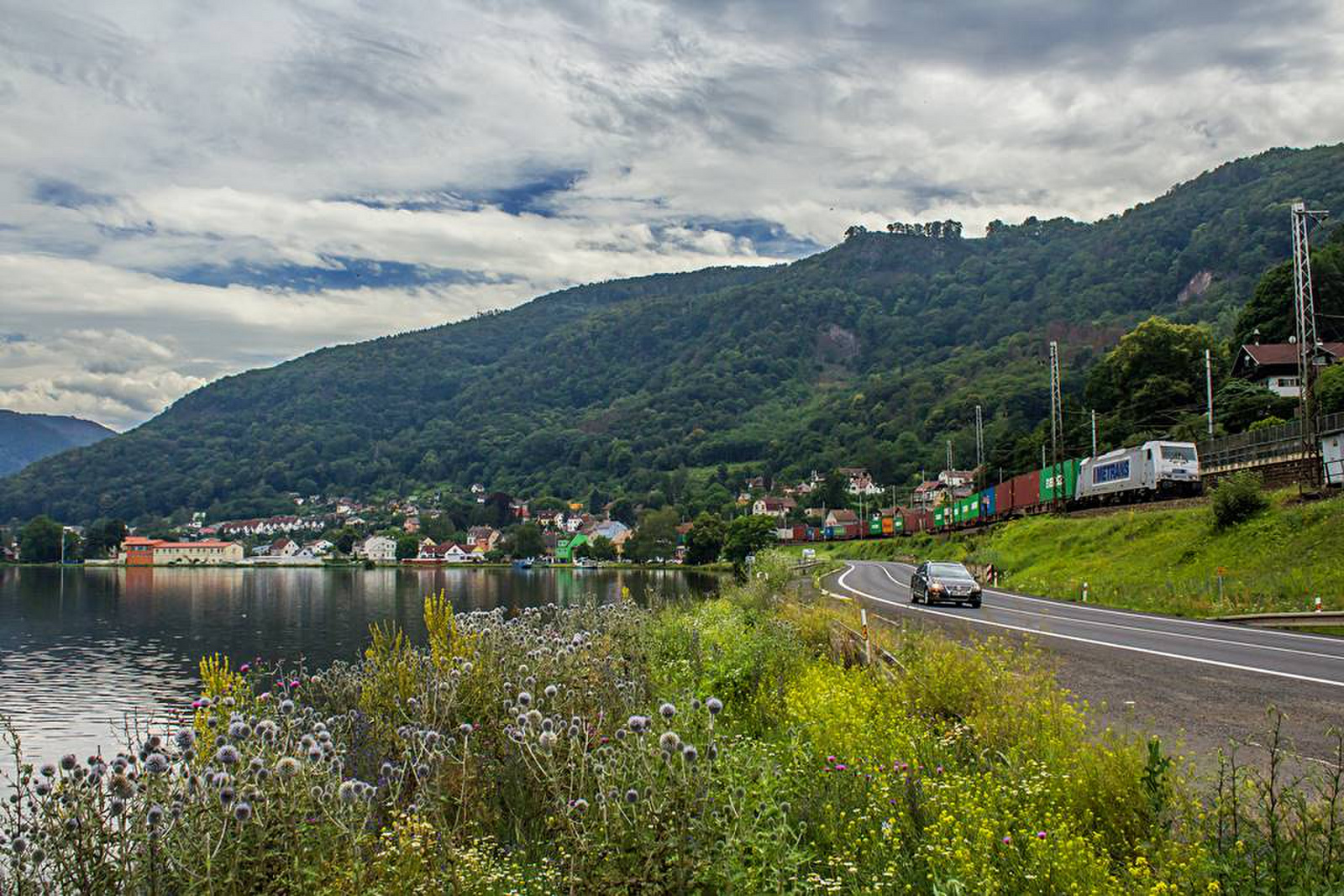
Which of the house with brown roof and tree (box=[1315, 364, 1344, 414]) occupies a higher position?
the house with brown roof

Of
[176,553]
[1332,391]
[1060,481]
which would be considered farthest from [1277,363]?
[176,553]

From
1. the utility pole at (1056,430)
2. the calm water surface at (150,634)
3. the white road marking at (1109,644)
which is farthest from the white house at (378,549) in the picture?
the white road marking at (1109,644)

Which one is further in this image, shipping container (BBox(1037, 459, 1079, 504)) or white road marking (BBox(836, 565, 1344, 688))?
shipping container (BBox(1037, 459, 1079, 504))

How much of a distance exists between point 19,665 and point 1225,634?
121ft

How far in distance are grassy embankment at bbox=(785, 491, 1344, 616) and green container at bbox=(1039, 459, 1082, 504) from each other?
5.29m

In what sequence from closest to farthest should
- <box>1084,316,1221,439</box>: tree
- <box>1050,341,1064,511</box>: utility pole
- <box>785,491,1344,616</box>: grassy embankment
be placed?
<box>785,491,1344,616</box>: grassy embankment → <box>1050,341,1064,511</box>: utility pole → <box>1084,316,1221,439</box>: tree

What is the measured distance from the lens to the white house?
582 feet

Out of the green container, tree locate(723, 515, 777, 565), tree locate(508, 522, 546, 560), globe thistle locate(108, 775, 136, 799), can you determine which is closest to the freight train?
the green container

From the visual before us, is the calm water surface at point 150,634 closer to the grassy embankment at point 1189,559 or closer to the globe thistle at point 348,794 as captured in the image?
the globe thistle at point 348,794

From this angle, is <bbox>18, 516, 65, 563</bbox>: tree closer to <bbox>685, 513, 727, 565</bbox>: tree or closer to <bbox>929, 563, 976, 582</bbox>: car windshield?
<bbox>685, 513, 727, 565</bbox>: tree

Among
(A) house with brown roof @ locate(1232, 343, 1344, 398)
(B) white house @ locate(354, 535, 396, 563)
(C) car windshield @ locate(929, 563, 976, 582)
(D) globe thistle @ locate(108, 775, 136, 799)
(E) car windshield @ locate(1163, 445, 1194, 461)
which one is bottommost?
(B) white house @ locate(354, 535, 396, 563)

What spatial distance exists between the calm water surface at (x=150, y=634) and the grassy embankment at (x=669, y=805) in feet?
7.41

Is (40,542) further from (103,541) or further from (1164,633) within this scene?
(1164,633)

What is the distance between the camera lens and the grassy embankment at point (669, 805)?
495 centimetres
